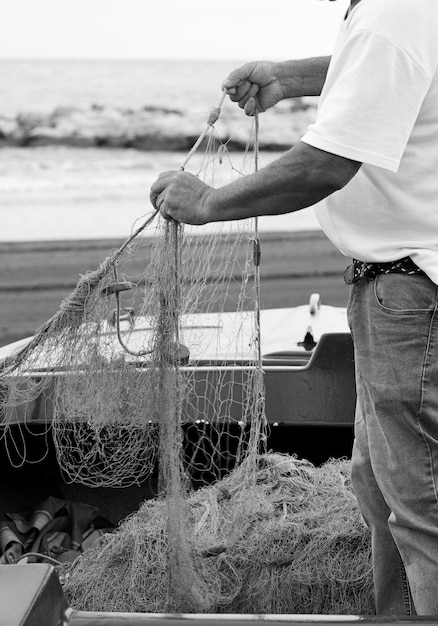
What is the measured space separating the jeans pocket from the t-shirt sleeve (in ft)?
0.98

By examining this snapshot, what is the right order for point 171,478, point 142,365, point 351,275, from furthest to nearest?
1. point 142,365
2. point 171,478
3. point 351,275

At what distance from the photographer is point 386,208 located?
6.24 feet

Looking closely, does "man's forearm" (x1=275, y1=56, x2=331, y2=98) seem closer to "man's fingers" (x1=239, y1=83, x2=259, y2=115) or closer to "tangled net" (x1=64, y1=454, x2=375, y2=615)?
"man's fingers" (x1=239, y1=83, x2=259, y2=115)

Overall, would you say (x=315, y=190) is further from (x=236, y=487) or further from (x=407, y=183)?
(x=236, y=487)

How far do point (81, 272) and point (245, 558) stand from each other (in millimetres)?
6296

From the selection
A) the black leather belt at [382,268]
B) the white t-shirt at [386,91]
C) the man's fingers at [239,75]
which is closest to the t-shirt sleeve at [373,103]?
the white t-shirt at [386,91]

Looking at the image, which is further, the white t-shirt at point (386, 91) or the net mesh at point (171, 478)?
the net mesh at point (171, 478)

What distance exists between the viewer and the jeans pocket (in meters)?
1.91

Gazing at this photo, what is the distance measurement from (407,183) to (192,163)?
16038mm

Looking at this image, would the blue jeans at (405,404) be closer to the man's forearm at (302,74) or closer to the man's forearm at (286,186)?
the man's forearm at (286,186)

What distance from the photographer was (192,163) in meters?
17.6

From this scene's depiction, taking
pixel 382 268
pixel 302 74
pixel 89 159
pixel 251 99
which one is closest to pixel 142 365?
pixel 382 268

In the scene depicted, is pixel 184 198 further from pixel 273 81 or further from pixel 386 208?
pixel 273 81

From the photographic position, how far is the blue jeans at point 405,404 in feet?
6.26
